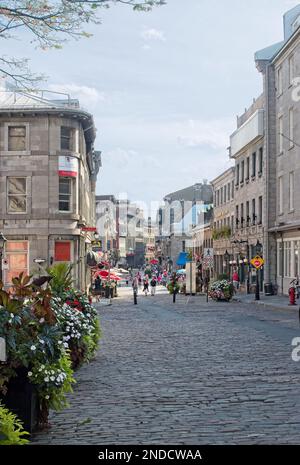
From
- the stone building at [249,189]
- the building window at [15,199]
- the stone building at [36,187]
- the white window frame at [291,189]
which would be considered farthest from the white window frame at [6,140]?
the white window frame at [291,189]

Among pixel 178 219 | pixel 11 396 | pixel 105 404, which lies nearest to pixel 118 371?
pixel 105 404

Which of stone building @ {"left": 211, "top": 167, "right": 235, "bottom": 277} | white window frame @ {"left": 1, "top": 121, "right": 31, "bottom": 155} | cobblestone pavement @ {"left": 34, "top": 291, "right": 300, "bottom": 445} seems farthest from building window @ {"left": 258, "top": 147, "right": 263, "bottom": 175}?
cobblestone pavement @ {"left": 34, "top": 291, "right": 300, "bottom": 445}

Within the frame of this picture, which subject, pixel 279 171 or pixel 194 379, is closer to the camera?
pixel 194 379

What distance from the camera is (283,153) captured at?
4412cm

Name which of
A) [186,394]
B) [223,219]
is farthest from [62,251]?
[186,394]

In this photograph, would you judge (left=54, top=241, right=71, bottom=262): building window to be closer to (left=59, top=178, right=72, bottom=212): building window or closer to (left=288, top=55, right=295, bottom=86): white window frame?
(left=59, top=178, right=72, bottom=212): building window

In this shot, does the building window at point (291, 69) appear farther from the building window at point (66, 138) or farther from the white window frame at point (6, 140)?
the white window frame at point (6, 140)

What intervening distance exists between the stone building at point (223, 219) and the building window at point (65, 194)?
65.9 ft

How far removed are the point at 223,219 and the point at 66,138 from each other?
28404mm

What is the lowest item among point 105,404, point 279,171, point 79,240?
point 105,404
